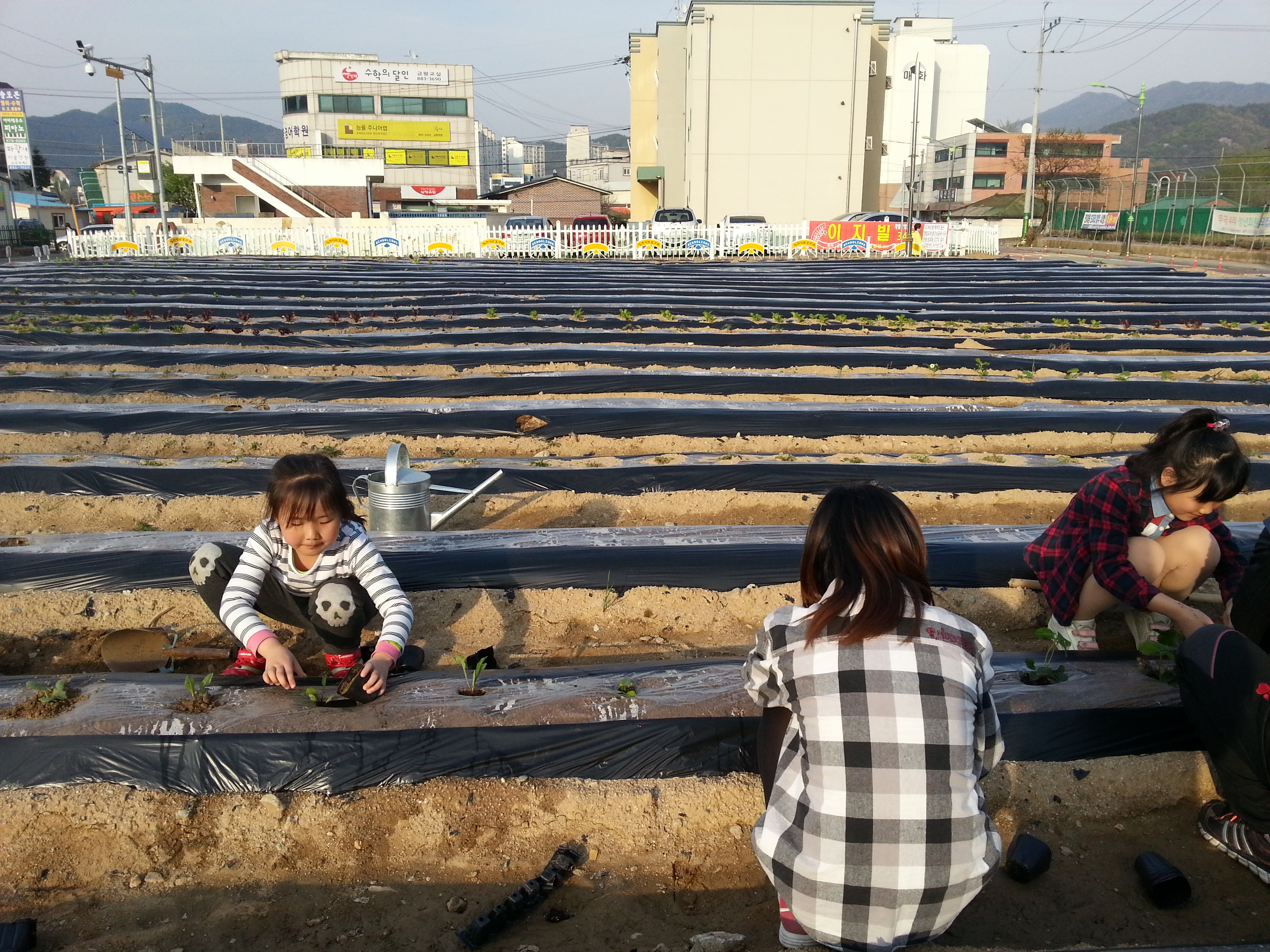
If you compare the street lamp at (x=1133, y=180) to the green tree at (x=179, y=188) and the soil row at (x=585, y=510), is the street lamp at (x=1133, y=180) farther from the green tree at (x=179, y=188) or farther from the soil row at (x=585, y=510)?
the green tree at (x=179, y=188)

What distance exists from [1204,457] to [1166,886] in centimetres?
128

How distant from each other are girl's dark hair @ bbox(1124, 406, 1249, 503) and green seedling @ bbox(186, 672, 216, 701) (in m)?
3.03

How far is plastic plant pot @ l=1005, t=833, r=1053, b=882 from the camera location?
7.29 feet

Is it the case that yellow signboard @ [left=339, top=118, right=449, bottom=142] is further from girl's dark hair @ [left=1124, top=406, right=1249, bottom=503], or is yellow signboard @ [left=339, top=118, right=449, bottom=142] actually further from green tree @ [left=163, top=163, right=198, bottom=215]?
girl's dark hair @ [left=1124, top=406, right=1249, bottom=503]

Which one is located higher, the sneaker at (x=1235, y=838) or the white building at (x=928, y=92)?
the white building at (x=928, y=92)

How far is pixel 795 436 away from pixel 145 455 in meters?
4.17

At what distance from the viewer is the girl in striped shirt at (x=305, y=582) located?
2643 millimetres

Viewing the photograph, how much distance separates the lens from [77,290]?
1279 centimetres

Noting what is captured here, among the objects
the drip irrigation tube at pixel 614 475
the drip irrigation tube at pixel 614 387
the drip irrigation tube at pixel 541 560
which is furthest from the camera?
the drip irrigation tube at pixel 614 387

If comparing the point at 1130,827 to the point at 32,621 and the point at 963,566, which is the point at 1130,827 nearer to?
the point at 963,566

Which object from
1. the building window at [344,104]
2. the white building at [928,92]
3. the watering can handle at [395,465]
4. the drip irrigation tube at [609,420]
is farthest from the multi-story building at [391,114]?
the watering can handle at [395,465]

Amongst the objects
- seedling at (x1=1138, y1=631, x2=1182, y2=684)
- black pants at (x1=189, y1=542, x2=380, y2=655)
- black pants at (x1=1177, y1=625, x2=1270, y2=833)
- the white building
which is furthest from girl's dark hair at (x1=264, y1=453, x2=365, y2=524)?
the white building

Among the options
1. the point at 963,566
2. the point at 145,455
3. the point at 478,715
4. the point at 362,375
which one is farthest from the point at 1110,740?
the point at 362,375

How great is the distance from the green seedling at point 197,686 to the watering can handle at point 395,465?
138 cm
